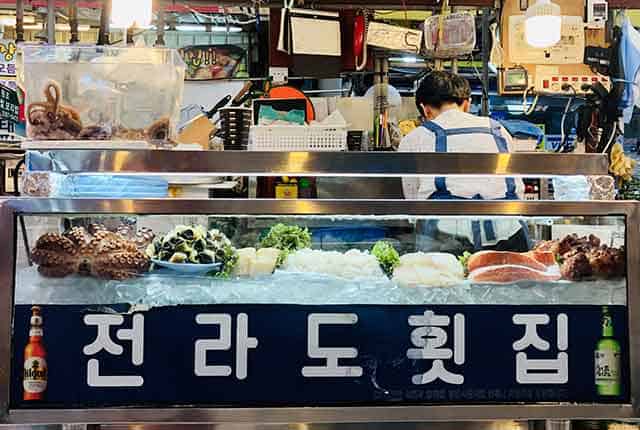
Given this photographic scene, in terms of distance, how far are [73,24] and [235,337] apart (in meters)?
3.19

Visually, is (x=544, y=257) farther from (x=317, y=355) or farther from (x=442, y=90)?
(x=442, y=90)

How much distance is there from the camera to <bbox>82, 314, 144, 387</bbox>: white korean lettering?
1.80 m

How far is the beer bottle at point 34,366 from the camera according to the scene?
1792mm

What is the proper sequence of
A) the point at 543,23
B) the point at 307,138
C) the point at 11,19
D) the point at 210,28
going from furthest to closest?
the point at 11,19
the point at 210,28
the point at 543,23
the point at 307,138

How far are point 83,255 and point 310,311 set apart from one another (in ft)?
1.87

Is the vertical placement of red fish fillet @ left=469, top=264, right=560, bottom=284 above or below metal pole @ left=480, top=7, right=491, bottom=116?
below

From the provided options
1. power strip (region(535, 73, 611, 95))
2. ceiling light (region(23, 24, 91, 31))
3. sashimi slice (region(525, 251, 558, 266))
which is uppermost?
ceiling light (region(23, 24, 91, 31))

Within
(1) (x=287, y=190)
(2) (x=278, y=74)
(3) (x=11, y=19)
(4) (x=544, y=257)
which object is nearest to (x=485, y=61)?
(2) (x=278, y=74)

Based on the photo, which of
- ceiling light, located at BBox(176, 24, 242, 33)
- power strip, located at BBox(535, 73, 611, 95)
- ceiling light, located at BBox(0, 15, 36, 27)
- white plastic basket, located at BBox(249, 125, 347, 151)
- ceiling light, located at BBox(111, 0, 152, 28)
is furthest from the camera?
ceiling light, located at BBox(0, 15, 36, 27)

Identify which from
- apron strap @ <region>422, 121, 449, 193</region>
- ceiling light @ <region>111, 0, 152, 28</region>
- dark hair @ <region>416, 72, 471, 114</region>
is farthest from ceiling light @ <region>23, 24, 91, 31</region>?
apron strap @ <region>422, 121, 449, 193</region>

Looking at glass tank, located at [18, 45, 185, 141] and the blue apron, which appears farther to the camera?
the blue apron

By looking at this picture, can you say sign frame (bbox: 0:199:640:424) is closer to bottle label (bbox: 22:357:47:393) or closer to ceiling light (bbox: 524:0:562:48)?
bottle label (bbox: 22:357:47:393)

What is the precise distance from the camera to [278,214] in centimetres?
180

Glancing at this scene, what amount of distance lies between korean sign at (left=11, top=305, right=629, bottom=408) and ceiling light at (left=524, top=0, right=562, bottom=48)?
3.36 metres
